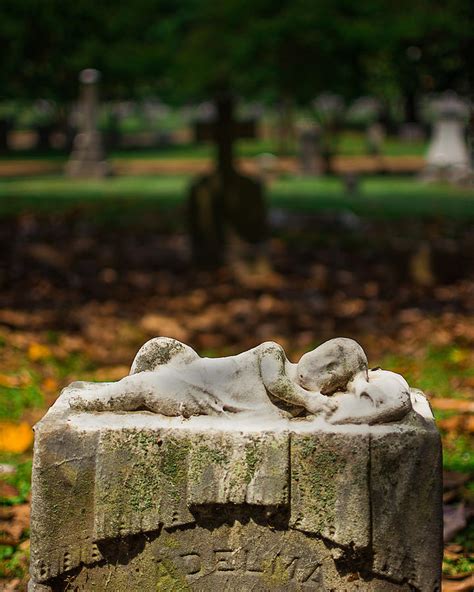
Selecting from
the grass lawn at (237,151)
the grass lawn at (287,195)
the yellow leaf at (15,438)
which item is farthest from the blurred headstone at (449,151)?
the yellow leaf at (15,438)

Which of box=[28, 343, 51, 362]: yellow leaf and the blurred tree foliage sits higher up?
the blurred tree foliage

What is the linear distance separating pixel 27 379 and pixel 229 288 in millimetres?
3876

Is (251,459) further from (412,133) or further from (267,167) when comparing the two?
(412,133)

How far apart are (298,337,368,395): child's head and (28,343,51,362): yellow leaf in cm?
409

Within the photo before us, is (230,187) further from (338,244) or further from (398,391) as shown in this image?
(398,391)

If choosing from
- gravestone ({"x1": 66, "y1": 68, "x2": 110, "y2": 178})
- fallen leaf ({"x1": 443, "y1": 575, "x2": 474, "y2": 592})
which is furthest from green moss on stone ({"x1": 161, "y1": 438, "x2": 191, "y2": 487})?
gravestone ({"x1": 66, "y1": 68, "x2": 110, "y2": 178})

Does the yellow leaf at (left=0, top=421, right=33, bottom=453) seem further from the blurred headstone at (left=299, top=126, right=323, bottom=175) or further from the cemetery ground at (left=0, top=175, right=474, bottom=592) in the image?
the blurred headstone at (left=299, top=126, right=323, bottom=175)

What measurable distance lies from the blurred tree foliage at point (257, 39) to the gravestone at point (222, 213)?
2336mm

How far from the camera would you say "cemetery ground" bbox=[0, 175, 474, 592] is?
19.3ft

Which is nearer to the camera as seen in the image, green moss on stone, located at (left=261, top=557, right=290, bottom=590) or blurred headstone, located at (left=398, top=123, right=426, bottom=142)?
green moss on stone, located at (left=261, top=557, right=290, bottom=590)

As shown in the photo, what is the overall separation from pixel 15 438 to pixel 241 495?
259 centimetres

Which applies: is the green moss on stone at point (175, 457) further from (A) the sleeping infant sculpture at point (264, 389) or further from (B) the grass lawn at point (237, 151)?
(B) the grass lawn at point (237, 151)

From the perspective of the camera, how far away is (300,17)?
554 inches

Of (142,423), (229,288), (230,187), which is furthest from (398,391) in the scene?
(230,187)
